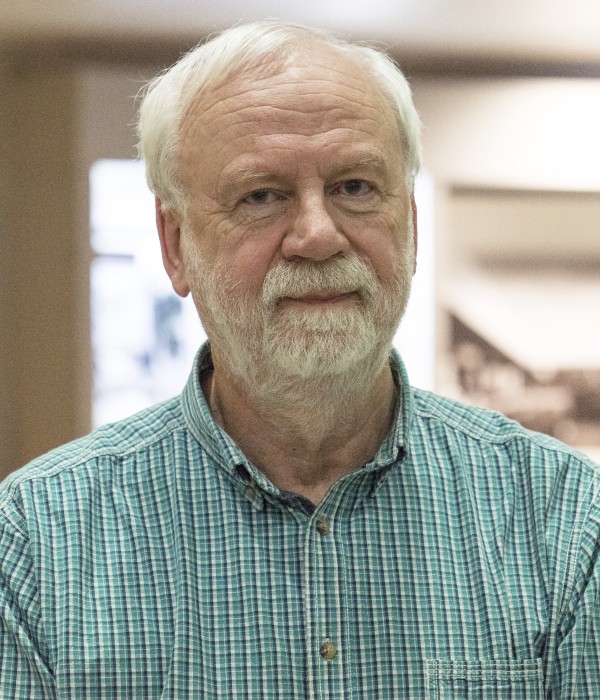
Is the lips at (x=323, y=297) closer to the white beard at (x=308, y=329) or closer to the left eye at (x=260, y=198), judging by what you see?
the white beard at (x=308, y=329)

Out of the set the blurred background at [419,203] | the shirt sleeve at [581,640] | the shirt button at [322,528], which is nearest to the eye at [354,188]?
the shirt button at [322,528]

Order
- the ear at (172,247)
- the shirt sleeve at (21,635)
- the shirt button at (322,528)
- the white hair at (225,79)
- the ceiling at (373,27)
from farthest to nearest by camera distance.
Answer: the ceiling at (373,27), the ear at (172,247), the white hair at (225,79), the shirt button at (322,528), the shirt sleeve at (21,635)

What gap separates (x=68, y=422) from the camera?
2.59 m

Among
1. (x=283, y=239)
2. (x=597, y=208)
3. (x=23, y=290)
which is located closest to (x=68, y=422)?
(x=23, y=290)

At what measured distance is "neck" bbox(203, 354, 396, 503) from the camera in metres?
1.42

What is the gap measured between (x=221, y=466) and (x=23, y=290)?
1374 millimetres

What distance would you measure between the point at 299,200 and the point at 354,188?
0.30 ft

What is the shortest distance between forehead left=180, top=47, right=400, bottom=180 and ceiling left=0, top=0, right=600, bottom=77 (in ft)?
3.83

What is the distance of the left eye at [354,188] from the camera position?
1.40 meters

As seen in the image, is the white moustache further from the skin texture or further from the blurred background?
the blurred background

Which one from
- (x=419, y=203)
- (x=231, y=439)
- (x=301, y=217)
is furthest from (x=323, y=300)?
(x=419, y=203)

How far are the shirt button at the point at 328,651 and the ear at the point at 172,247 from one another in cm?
61

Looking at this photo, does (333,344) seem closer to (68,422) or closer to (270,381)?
(270,381)

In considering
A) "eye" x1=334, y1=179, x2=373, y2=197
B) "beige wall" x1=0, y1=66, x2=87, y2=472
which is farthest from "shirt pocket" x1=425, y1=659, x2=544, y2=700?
"beige wall" x1=0, y1=66, x2=87, y2=472
